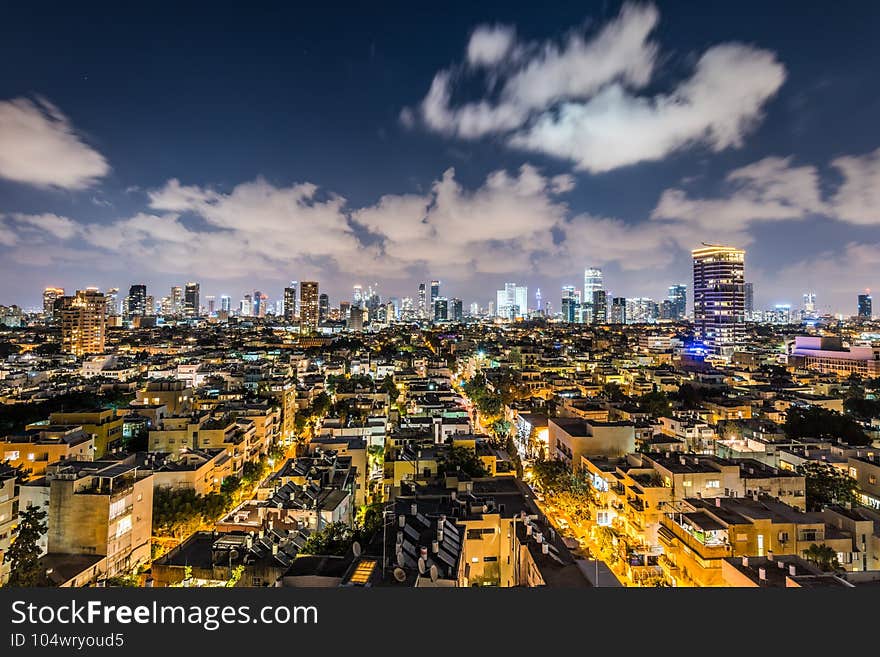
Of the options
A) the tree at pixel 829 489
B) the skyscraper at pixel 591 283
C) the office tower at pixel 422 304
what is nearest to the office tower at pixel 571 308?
the skyscraper at pixel 591 283

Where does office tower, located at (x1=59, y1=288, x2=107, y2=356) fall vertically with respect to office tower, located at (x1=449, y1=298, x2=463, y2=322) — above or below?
below

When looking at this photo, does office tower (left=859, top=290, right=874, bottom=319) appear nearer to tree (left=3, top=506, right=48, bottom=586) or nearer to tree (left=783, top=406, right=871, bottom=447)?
tree (left=783, top=406, right=871, bottom=447)

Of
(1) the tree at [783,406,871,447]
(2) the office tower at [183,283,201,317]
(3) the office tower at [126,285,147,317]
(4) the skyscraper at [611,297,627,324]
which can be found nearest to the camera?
(1) the tree at [783,406,871,447]

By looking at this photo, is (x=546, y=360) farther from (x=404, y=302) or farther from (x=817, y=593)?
(x=404, y=302)

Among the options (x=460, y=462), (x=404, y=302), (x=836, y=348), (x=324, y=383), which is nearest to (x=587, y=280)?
(x=404, y=302)

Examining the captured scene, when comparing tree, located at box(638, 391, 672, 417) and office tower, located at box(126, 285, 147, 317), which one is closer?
tree, located at box(638, 391, 672, 417)

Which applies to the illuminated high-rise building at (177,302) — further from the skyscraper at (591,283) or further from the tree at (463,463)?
the tree at (463,463)

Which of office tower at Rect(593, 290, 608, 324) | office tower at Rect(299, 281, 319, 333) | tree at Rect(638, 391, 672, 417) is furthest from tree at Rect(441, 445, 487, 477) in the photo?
office tower at Rect(593, 290, 608, 324)
